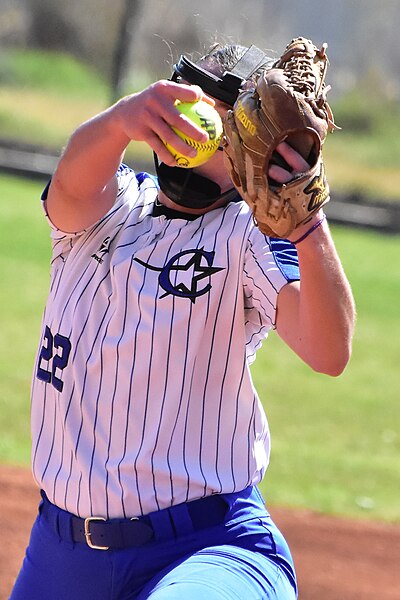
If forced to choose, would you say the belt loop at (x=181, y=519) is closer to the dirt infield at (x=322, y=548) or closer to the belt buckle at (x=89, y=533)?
the belt buckle at (x=89, y=533)

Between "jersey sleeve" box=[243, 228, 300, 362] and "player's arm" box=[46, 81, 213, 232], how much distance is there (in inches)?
12.3

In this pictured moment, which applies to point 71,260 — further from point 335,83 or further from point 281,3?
point 281,3

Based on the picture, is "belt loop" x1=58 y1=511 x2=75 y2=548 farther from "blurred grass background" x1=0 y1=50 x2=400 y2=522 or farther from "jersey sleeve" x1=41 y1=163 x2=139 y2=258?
"blurred grass background" x1=0 y1=50 x2=400 y2=522

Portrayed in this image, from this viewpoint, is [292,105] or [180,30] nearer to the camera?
Result: [292,105]

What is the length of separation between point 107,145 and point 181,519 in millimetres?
913

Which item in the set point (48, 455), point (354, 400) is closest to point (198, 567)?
point (48, 455)

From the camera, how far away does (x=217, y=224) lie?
254 centimetres

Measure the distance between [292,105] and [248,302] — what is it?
→ 606 mm

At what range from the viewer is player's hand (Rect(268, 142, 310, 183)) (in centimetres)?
211

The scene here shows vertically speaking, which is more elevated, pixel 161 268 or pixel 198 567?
pixel 161 268

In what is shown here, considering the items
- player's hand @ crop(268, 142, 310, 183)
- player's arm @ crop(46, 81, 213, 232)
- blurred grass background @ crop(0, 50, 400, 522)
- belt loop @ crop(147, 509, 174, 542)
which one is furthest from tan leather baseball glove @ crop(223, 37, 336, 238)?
blurred grass background @ crop(0, 50, 400, 522)

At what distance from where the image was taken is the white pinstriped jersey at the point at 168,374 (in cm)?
248

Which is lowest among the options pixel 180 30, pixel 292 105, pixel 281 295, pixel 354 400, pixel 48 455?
pixel 180 30

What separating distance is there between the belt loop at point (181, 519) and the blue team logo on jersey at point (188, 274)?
1.64 ft
